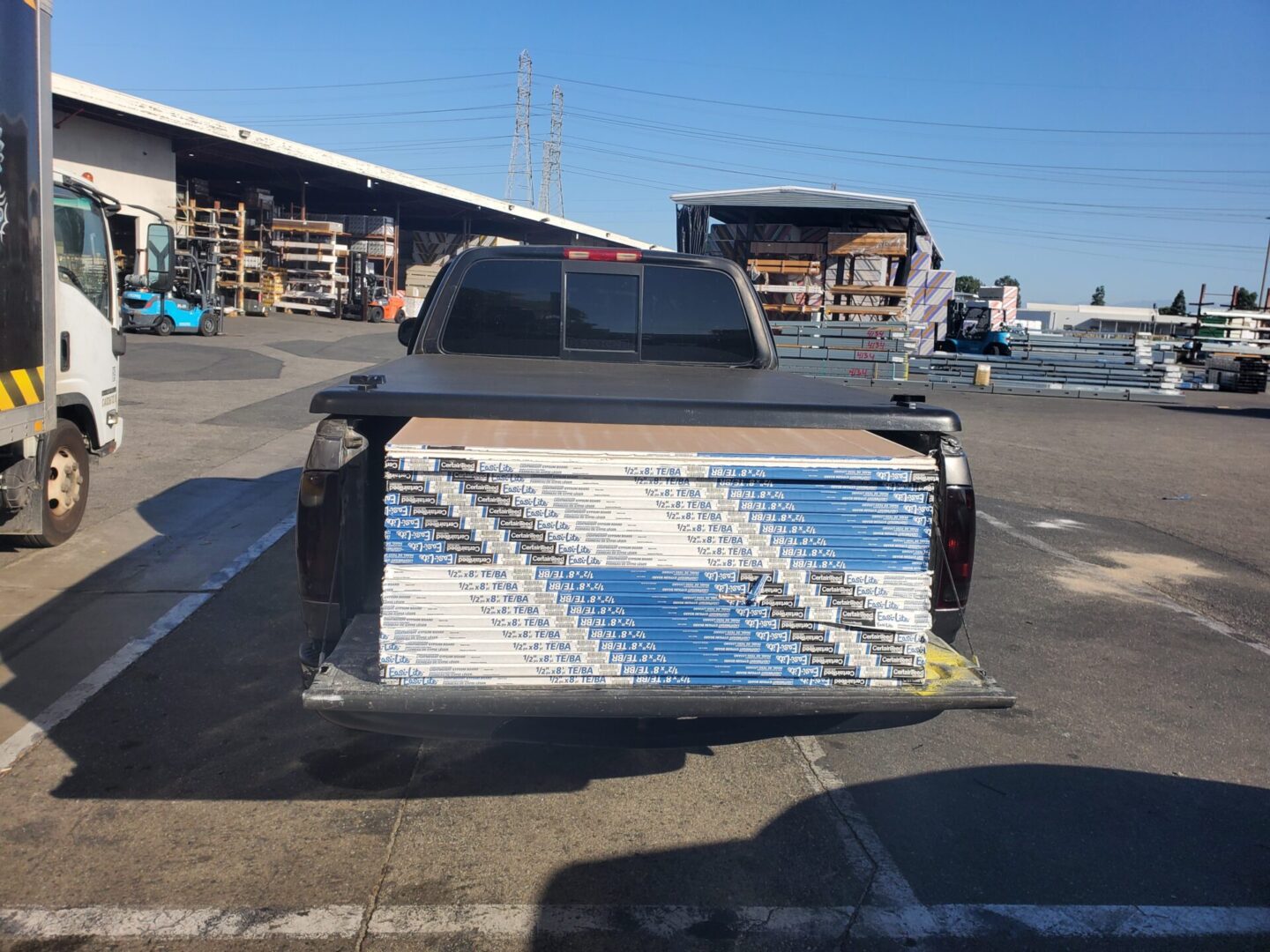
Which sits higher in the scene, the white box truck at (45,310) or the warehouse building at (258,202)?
the warehouse building at (258,202)

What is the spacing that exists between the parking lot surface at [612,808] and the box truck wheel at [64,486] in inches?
11.1

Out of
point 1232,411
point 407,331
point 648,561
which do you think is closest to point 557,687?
point 648,561

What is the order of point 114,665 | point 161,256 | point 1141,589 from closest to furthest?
point 114,665, point 1141,589, point 161,256

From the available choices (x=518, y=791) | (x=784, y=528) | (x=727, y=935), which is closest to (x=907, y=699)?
(x=784, y=528)

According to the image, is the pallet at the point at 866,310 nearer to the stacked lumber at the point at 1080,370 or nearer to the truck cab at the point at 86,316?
the stacked lumber at the point at 1080,370

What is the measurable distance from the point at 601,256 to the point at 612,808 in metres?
3.07

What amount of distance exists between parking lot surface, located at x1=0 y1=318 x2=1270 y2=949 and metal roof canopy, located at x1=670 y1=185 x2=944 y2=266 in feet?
51.7

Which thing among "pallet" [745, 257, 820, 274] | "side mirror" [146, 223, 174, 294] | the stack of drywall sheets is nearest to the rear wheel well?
"side mirror" [146, 223, 174, 294]

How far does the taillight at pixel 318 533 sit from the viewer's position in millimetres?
3262

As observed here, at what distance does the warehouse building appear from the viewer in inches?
1118

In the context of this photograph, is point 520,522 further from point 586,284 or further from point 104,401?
point 104,401

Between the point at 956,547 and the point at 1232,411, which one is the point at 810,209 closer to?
the point at 1232,411

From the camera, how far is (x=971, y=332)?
141 ft

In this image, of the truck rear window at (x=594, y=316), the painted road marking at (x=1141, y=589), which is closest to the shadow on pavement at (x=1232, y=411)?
the painted road marking at (x=1141, y=589)
